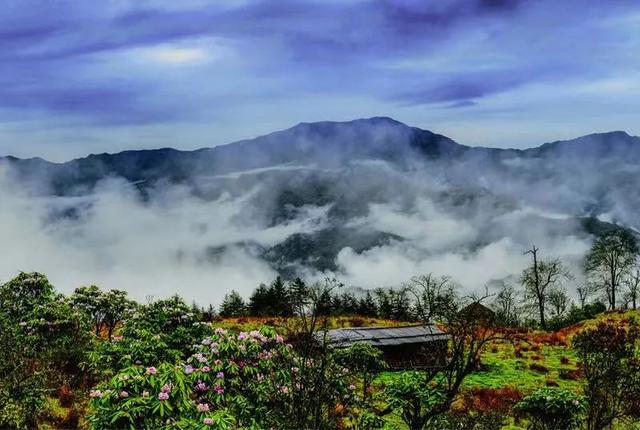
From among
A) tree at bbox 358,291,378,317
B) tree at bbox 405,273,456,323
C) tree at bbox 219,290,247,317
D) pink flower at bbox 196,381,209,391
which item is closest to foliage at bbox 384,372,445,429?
tree at bbox 405,273,456,323

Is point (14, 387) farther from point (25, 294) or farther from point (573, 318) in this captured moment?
point (573, 318)

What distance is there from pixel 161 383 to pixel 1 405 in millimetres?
6050

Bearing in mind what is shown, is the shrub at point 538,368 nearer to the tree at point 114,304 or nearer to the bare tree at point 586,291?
the tree at point 114,304

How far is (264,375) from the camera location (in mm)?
12133

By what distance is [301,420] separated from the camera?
10.3 m

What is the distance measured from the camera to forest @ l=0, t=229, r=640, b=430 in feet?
33.0

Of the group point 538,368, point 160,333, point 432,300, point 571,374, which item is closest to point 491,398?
point 432,300

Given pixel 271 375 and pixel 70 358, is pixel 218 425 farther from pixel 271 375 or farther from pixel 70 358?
pixel 70 358

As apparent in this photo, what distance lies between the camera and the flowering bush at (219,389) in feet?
29.5

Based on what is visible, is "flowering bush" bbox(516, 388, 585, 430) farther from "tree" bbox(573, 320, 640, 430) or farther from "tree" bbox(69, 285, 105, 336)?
"tree" bbox(69, 285, 105, 336)

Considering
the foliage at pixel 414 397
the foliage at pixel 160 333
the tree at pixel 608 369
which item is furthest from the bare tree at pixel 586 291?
the foliage at pixel 414 397

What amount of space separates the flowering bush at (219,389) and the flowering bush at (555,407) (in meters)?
4.59

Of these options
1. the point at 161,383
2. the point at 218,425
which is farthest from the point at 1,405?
the point at 218,425

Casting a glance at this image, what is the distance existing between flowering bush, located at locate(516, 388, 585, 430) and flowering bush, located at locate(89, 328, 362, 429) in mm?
4586
